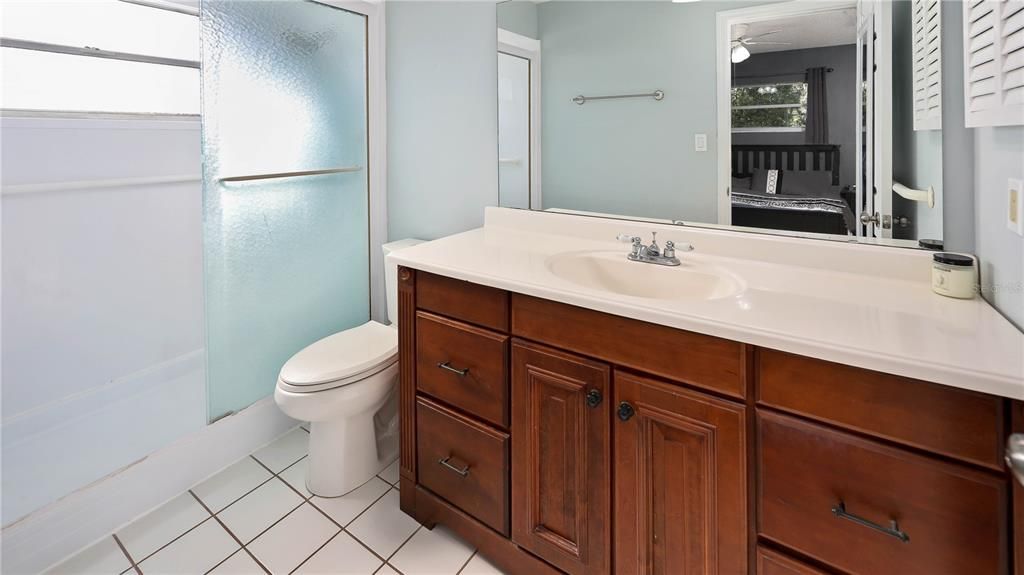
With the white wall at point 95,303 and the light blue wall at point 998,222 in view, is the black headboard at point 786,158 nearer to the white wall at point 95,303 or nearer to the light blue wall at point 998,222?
the light blue wall at point 998,222

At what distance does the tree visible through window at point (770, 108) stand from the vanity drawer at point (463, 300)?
2.83ft

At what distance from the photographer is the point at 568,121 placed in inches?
71.1

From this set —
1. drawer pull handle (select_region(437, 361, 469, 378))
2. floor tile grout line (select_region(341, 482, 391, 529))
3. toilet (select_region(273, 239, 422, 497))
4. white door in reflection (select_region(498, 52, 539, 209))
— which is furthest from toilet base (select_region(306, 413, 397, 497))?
white door in reflection (select_region(498, 52, 539, 209))

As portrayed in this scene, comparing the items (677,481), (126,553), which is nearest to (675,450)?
(677,481)

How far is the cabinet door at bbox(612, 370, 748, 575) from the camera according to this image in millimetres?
1017

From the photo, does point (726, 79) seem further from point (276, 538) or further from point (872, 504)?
point (276, 538)

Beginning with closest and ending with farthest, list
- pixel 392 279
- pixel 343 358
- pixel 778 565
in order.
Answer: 1. pixel 778 565
2. pixel 343 358
3. pixel 392 279

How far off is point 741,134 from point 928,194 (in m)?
0.47

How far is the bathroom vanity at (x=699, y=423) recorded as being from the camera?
0.82m

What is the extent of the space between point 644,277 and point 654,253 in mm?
79

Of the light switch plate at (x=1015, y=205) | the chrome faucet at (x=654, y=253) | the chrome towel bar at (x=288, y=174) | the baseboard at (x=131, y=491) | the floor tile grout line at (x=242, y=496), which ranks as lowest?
the floor tile grout line at (x=242, y=496)

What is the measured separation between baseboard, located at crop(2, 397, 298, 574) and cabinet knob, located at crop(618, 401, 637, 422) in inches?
65.5

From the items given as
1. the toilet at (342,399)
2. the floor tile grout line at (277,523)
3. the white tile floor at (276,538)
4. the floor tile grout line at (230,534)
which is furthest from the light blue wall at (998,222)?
the floor tile grout line at (230,534)

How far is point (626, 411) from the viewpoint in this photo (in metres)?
1.14
